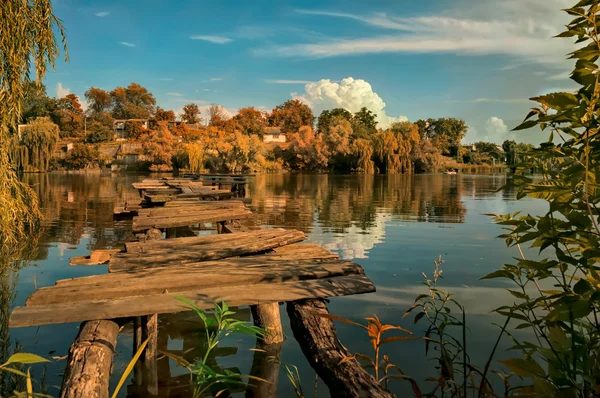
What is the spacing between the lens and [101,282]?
12.7 feet

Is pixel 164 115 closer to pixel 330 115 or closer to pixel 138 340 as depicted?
pixel 330 115

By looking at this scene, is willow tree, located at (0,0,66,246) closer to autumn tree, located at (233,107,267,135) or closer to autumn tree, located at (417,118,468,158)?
autumn tree, located at (233,107,267,135)

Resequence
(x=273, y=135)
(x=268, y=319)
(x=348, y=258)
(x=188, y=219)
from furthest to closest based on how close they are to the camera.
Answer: (x=273, y=135) → (x=348, y=258) → (x=188, y=219) → (x=268, y=319)

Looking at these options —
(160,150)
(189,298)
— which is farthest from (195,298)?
(160,150)

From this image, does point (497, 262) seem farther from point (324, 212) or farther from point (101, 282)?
point (324, 212)

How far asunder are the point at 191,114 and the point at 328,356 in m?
104

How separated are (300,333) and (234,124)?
8585 cm

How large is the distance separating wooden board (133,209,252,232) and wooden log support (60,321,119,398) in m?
4.45

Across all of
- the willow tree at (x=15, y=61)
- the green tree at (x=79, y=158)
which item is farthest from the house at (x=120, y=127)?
the willow tree at (x=15, y=61)

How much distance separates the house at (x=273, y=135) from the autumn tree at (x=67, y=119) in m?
35.2

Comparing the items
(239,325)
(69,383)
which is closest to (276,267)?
(69,383)

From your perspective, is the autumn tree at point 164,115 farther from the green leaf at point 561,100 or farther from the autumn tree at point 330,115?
the green leaf at point 561,100

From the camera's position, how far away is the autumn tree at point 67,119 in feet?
282

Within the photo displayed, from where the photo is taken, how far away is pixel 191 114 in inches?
4003
